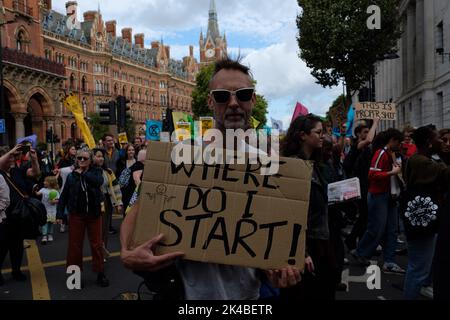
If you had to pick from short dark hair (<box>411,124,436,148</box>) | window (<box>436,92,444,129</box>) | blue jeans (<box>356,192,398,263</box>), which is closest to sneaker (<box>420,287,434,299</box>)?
blue jeans (<box>356,192,398,263</box>)

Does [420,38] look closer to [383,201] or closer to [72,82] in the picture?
[383,201]

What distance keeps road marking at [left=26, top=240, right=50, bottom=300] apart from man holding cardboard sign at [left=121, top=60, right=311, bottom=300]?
4.54m

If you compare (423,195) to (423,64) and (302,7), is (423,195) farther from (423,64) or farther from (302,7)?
(423,64)

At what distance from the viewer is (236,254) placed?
1.90 metres

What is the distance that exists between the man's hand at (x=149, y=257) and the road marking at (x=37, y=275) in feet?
14.8

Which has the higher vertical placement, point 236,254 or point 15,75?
point 15,75

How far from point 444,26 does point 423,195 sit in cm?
2379

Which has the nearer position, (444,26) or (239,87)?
(239,87)

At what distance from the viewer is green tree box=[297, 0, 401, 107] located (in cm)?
2608

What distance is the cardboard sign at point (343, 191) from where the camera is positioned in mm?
4840

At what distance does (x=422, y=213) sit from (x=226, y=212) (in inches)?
141

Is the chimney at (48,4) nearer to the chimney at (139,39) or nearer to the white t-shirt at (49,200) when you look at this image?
the chimney at (139,39)

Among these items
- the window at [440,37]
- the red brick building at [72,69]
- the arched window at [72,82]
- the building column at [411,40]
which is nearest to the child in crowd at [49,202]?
the red brick building at [72,69]
